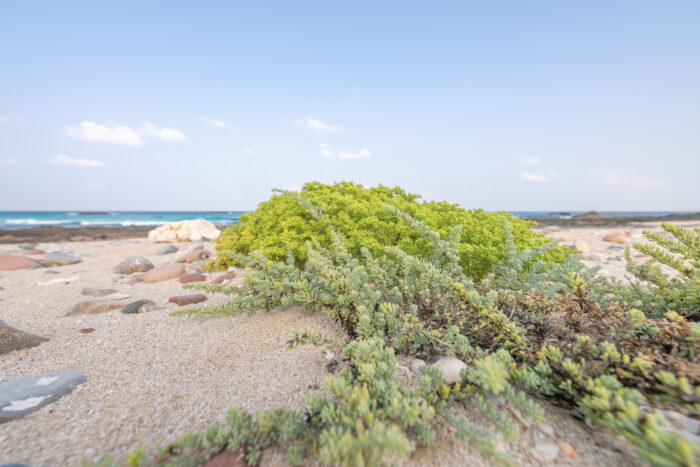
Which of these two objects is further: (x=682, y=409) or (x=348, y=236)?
(x=348, y=236)

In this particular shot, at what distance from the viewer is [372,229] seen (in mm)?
3916

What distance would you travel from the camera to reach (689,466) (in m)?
0.89

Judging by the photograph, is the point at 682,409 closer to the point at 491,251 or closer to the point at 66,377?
the point at 491,251

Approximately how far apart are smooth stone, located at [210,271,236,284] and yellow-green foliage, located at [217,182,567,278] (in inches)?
24.1

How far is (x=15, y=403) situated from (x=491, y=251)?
382 cm

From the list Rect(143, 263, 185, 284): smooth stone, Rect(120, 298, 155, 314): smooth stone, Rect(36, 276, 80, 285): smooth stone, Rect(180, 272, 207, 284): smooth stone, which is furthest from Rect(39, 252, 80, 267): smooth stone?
Rect(120, 298, 155, 314): smooth stone

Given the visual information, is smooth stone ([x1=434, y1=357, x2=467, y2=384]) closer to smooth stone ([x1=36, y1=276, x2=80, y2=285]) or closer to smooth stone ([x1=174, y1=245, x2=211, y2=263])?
smooth stone ([x1=36, y1=276, x2=80, y2=285])

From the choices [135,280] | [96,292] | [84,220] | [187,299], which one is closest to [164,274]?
[135,280]

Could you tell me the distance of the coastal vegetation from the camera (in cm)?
120

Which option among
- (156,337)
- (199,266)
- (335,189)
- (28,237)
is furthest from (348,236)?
(28,237)

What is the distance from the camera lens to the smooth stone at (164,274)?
568 cm

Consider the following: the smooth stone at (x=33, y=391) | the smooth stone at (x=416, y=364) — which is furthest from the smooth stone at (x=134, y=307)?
the smooth stone at (x=416, y=364)

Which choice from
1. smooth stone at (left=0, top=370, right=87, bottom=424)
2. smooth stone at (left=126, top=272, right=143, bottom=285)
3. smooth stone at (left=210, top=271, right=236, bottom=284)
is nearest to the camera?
smooth stone at (left=0, top=370, right=87, bottom=424)

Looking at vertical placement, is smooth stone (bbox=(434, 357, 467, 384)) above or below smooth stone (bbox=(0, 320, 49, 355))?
above
